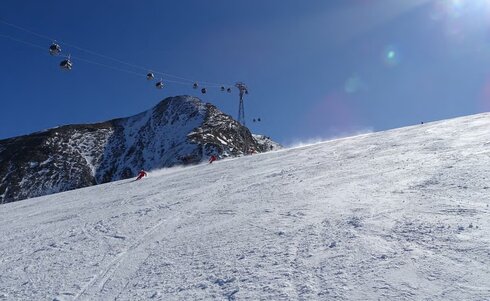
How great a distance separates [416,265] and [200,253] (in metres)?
3.43

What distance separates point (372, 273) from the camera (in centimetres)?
589

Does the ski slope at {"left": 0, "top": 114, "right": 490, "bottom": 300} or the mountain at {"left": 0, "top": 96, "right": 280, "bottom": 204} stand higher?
the mountain at {"left": 0, "top": 96, "right": 280, "bottom": 204}

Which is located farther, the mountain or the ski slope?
the mountain

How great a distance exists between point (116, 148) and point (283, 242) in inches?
4400

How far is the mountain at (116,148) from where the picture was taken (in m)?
87.4

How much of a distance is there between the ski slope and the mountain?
64.8 metres

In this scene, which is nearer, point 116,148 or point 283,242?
point 283,242

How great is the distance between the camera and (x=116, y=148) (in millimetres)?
114438

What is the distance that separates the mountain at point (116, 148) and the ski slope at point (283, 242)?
2549 inches

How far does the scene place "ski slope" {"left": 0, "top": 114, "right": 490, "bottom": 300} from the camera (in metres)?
5.80

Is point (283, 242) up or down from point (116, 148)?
down

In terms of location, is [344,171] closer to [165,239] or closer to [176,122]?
[165,239]

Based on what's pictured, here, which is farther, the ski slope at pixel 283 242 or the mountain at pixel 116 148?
the mountain at pixel 116 148

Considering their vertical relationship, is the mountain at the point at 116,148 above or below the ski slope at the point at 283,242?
above
